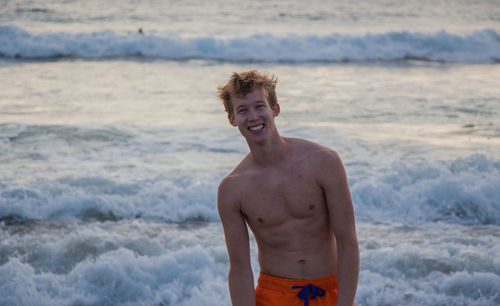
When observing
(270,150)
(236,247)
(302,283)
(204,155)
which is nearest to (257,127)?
(270,150)

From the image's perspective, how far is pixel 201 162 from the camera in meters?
8.45

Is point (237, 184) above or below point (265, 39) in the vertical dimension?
below

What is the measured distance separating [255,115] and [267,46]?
1895 centimetres

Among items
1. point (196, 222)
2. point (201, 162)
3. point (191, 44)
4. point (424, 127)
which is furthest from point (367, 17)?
point (196, 222)

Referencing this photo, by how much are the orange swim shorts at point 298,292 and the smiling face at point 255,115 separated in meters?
0.65

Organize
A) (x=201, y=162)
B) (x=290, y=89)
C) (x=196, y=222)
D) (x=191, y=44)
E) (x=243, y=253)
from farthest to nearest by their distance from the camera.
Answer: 1. (x=191, y=44)
2. (x=290, y=89)
3. (x=201, y=162)
4. (x=196, y=222)
5. (x=243, y=253)

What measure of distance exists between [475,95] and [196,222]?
27.4 feet

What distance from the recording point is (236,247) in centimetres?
256

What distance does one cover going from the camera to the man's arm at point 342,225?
2.39 m

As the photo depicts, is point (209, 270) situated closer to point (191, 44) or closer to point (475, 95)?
point (475, 95)

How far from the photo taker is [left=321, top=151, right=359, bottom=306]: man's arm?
94.3 inches

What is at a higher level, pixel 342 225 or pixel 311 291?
pixel 342 225

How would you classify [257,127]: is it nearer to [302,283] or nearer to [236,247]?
[236,247]

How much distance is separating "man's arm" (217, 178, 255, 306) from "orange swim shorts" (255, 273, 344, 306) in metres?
0.08
